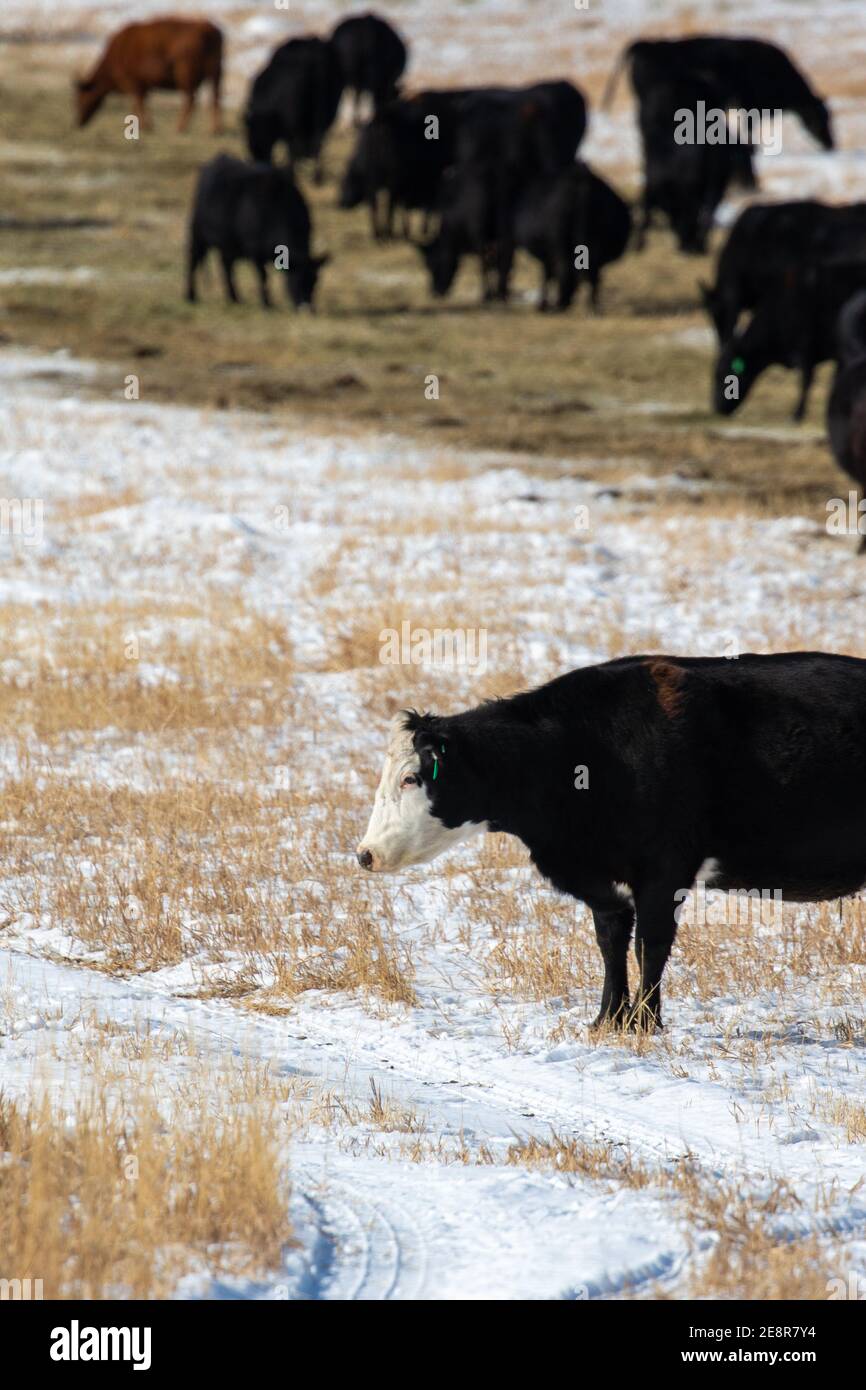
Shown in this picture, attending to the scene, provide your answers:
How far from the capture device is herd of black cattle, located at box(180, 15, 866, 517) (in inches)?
807

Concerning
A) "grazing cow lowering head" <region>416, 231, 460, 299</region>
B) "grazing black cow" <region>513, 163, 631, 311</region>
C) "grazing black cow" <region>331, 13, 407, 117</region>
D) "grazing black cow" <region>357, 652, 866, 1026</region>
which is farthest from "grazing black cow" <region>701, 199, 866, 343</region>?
"grazing black cow" <region>357, 652, 866, 1026</region>

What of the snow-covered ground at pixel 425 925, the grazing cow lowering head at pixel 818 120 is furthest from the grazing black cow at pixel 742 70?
the snow-covered ground at pixel 425 925

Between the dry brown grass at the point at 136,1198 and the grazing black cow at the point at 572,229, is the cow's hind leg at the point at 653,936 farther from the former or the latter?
the grazing black cow at the point at 572,229

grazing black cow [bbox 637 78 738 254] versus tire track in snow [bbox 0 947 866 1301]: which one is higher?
grazing black cow [bbox 637 78 738 254]

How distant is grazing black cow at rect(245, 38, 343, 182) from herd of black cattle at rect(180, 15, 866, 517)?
0.12 ft

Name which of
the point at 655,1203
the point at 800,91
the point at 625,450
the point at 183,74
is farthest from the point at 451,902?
the point at 183,74

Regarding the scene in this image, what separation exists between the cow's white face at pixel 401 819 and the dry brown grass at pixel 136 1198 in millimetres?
1202

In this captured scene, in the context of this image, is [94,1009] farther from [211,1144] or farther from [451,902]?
[451,902]

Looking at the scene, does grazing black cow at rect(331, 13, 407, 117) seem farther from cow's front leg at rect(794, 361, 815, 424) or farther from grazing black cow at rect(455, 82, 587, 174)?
cow's front leg at rect(794, 361, 815, 424)

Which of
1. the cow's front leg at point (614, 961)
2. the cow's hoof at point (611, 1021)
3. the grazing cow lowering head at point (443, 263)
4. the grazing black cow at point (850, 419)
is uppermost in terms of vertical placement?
the grazing cow lowering head at point (443, 263)

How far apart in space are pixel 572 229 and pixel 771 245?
3.49 meters

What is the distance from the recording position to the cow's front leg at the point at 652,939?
18.3 ft
